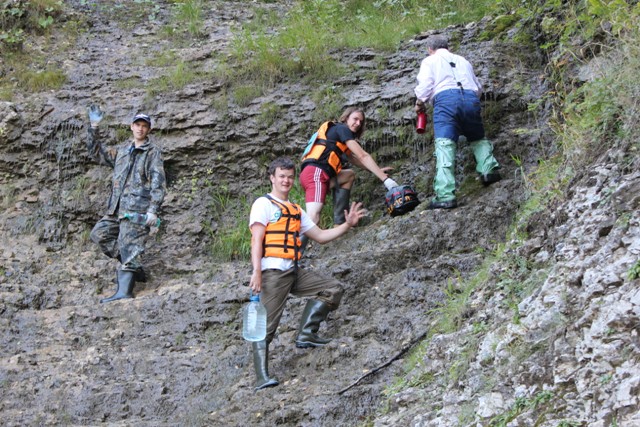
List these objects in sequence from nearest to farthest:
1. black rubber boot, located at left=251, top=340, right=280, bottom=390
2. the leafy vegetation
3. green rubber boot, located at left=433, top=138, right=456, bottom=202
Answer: black rubber boot, located at left=251, top=340, right=280, bottom=390 → green rubber boot, located at left=433, top=138, right=456, bottom=202 → the leafy vegetation

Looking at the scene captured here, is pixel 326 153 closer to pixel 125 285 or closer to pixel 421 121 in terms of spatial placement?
pixel 421 121

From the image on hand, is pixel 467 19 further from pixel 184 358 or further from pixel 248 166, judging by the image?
pixel 184 358

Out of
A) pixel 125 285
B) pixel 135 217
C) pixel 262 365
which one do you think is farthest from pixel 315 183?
pixel 262 365

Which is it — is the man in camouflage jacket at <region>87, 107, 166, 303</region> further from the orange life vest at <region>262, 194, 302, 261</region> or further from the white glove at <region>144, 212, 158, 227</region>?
the orange life vest at <region>262, 194, 302, 261</region>

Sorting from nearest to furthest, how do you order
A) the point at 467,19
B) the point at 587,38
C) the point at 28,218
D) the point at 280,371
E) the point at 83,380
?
the point at 280,371, the point at 83,380, the point at 587,38, the point at 28,218, the point at 467,19

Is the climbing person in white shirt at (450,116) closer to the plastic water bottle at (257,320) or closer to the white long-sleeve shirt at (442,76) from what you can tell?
the white long-sleeve shirt at (442,76)

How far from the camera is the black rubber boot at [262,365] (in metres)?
5.95

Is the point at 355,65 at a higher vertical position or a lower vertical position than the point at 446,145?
higher

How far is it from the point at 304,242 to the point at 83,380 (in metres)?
2.41

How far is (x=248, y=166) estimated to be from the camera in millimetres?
9594

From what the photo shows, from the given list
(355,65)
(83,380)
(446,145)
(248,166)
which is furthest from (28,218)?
(446,145)

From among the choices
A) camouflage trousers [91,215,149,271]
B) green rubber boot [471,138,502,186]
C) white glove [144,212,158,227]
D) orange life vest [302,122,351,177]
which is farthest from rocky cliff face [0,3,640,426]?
orange life vest [302,122,351,177]

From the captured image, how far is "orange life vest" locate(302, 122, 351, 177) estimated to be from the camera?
8031 mm

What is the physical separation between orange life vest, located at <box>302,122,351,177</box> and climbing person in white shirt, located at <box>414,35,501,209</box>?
976 mm
